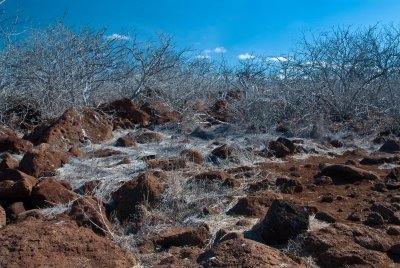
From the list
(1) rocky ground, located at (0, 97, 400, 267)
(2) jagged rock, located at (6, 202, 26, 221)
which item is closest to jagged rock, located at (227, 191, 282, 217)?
(1) rocky ground, located at (0, 97, 400, 267)

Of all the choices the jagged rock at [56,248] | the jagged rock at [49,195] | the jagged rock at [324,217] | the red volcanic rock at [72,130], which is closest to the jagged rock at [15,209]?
the jagged rock at [49,195]

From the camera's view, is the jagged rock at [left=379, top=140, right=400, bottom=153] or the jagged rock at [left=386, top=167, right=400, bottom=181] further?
the jagged rock at [left=379, top=140, right=400, bottom=153]

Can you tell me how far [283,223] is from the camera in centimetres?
332

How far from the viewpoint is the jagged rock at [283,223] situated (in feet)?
10.9

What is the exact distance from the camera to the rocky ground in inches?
116

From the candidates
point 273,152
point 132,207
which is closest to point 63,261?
point 132,207

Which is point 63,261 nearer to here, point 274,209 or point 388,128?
point 274,209

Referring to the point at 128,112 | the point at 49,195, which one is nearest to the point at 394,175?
the point at 49,195

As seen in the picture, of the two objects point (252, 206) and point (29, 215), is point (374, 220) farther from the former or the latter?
point (29, 215)

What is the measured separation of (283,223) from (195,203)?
1.08 m

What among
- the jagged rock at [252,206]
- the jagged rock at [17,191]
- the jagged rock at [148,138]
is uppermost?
the jagged rock at [148,138]

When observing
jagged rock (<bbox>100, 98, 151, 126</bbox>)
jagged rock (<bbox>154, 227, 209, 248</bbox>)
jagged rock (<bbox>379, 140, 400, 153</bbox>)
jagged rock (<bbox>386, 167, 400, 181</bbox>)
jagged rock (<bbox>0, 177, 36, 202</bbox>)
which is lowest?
jagged rock (<bbox>154, 227, 209, 248</bbox>)

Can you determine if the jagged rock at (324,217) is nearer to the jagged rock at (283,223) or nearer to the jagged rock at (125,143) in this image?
the jagged rock at (283,223)

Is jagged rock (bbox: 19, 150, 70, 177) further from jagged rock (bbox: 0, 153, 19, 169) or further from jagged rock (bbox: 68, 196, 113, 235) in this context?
jagged rock (bbox: 68, 196, 113, 235)
